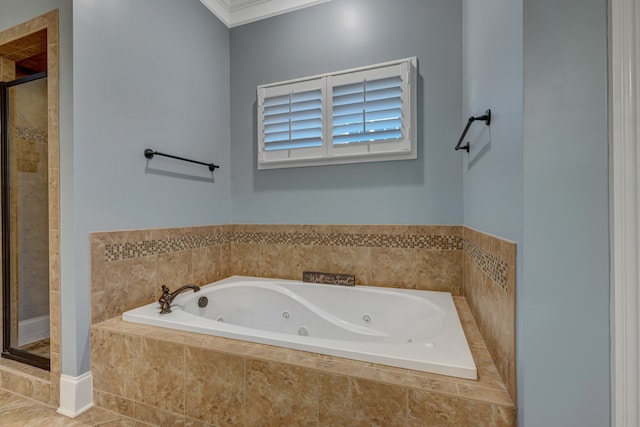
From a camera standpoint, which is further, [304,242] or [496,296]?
[304,242]

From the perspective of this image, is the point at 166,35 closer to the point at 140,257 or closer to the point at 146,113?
the point at 146,113

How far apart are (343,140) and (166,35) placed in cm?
146

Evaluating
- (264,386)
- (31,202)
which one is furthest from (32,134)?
(264,386)

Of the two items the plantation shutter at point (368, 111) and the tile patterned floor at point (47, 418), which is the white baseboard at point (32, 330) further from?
the plantation shutter at point (368, 111)

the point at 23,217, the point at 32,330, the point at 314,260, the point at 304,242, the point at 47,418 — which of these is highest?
the point at 23,217

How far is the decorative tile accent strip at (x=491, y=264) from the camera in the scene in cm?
99

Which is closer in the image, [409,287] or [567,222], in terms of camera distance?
[567,222]

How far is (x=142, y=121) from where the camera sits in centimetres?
181

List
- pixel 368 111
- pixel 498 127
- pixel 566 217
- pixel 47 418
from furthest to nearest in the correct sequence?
pixel 368 111, pixel 47 418, pixel 498 127, pixel 566 217

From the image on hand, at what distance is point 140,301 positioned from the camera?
5.77 feet

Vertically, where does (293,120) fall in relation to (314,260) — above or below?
above

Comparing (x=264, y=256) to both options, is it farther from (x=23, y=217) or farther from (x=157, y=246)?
(x=23, y=217)

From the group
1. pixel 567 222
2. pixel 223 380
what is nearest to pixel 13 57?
pixel 223 380

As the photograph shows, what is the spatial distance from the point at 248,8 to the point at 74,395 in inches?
118
